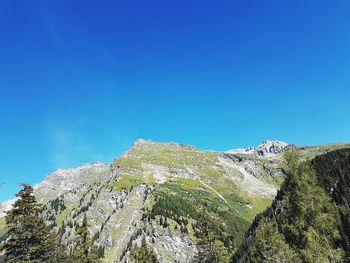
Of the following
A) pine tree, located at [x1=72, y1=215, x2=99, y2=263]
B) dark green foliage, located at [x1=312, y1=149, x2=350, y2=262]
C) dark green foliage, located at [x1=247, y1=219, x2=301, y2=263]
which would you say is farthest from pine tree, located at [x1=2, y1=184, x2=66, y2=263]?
dark green foliage, located at [x1=312, y1=149, x2=350, y2=262]

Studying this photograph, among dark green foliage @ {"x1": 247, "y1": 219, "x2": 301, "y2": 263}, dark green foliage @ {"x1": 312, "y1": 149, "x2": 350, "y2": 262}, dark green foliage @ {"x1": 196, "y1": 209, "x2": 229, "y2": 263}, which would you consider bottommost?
dark green foliage @ {"x1": 247, "y1": 219, "x2": 301, "y2": 263}

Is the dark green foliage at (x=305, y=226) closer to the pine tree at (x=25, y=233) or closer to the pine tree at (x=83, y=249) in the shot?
the pine tree at (x=83, y=249)

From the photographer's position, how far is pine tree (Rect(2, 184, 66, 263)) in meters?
36.2

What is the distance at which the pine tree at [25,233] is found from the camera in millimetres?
36219

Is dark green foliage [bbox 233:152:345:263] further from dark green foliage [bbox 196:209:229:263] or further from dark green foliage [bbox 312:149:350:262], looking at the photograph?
dark green foliage [bbox 312:149:350:262]

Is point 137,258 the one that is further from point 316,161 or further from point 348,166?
point 316,161

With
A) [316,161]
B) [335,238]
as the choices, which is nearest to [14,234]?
[335,238]

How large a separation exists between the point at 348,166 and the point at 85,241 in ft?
476

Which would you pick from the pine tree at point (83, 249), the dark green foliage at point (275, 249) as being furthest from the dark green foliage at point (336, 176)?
the pine tree at point (83, 249)

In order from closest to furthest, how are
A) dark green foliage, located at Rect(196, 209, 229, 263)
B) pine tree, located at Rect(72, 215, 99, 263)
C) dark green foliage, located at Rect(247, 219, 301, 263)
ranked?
dark green foliage, located at Rect(247, 219, 301, 263) < pine tree, located at Rect(72, 215, 99, 263) < dark green foliage, located at Rect(196, 209, 229, 263)

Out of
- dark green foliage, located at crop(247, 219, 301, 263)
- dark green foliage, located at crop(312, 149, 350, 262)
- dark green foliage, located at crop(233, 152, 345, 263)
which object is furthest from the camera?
dark green foliage, located at crop(312, 149, 350, 262)

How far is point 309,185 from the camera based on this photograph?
43812 millimetres

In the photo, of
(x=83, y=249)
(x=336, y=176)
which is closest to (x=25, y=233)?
(x=83, y=249)

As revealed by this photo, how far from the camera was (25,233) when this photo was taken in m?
35.9
